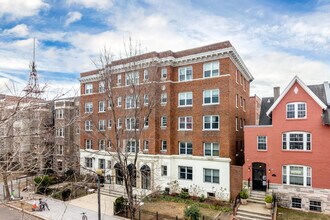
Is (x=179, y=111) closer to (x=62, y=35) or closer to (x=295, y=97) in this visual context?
(x=295, y=97)

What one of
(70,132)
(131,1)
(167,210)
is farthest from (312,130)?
(70,132)

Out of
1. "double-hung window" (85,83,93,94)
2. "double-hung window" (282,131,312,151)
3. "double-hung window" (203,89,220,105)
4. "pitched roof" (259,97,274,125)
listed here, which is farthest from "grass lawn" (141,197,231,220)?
"double-hung window" (85,83,93,94)

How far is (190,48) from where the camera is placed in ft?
85.3

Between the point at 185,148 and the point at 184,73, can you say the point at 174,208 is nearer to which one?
the point at 185,148

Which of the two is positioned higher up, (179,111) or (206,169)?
(179,111)

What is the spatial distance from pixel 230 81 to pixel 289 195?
11999 mm

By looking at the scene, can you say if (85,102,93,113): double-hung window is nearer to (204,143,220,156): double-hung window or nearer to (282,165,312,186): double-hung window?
(204,143,220,156): double-hung window

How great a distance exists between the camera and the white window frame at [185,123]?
2550cm

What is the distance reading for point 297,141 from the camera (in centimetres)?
2028

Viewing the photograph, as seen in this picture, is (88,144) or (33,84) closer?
(33,84)

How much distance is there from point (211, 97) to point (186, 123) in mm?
4127

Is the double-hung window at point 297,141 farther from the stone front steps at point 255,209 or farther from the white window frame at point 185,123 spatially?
the white window frame at point 185,123

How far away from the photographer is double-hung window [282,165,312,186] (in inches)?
776

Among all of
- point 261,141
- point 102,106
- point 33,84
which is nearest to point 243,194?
point 261,141
